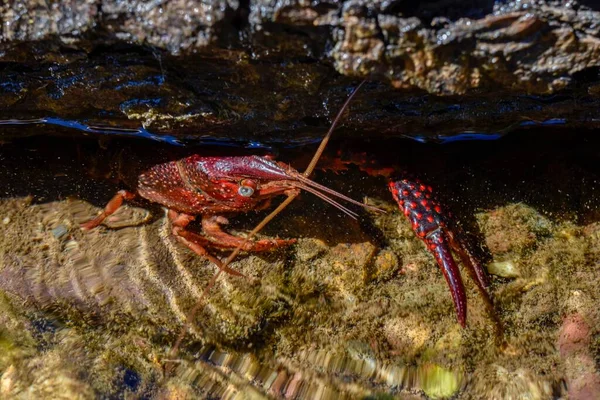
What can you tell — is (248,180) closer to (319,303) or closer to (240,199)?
(240,199)

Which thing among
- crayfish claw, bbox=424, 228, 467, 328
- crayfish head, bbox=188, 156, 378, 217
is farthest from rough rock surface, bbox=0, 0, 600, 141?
crayfish claw, bbox=424, 228, 467, 328

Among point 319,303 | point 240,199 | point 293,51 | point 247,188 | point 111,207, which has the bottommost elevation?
point 319,303

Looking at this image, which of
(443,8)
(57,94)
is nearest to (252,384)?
(57,94)

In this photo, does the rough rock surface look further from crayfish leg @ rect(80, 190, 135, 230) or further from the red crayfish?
crayfish leg @ rect(80, 190, 135, 230)

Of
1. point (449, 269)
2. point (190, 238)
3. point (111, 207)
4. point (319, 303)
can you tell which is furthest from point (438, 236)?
point (111, 207)

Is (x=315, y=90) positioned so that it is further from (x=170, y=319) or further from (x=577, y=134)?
(x=577, y=134)

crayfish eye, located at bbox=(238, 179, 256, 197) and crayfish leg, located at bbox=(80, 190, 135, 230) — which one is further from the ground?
crayfish eye, located at bbox=(238, 179, 256, 197)

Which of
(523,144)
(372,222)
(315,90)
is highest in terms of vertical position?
(315,90)
